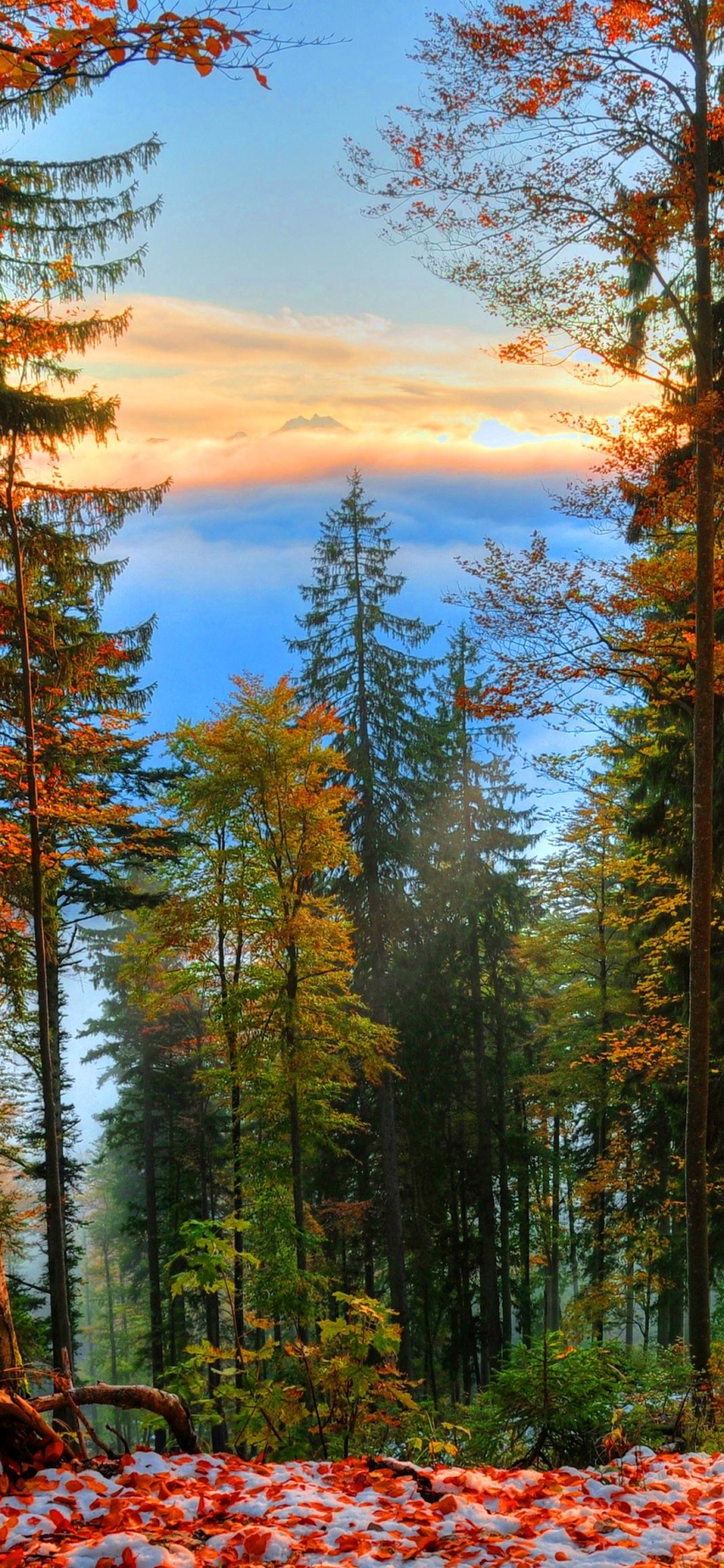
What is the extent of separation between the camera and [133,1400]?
526 centimetres

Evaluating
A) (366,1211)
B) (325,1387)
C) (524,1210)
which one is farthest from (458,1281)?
(325,1387)

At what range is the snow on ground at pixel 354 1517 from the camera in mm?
3764

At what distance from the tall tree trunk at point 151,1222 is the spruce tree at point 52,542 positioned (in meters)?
9.44

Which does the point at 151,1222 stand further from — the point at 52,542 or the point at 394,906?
the point at 52,542

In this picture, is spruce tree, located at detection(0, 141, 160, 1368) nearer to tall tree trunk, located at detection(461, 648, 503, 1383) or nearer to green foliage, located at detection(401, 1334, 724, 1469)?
green foliage, located at detection(401, 1334, 724, 1469)

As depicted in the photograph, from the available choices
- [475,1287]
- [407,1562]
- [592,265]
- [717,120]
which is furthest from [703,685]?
[475,1287]

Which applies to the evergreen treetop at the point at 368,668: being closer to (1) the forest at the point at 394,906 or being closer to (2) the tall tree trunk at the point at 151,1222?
(1) the forest at the point at 394,906

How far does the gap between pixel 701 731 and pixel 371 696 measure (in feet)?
39.4

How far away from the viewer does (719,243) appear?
9180 millimetres

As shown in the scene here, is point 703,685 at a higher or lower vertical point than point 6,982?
higher

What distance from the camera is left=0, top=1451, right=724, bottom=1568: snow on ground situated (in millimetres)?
3764

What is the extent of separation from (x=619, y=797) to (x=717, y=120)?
1250 centimetres

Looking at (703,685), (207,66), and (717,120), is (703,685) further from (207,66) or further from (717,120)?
(207,66)

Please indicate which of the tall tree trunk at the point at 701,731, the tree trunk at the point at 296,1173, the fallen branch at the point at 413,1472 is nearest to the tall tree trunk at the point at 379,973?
the tree trunk at the point at 296,1173
